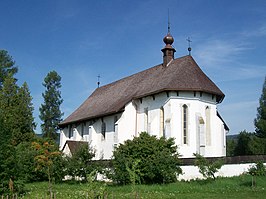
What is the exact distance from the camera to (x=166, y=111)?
28.3 metres

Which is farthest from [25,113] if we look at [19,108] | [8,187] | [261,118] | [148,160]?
[261,118]

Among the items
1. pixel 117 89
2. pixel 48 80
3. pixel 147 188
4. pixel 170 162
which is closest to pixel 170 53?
pixel 117 89

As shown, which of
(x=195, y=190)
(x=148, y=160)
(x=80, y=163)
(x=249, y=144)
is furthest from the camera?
(x=249, y=144)

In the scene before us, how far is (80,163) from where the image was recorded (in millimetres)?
25266

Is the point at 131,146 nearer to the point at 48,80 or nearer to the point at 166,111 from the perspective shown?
the point at 166,111

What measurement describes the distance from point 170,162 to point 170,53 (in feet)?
45.3

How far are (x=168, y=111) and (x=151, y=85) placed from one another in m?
3.96

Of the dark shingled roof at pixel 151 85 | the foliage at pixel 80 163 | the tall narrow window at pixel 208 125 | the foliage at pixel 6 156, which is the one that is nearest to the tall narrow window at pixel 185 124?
the dark shingled roof at pixel 151 85

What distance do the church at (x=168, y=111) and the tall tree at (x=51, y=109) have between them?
1676cm

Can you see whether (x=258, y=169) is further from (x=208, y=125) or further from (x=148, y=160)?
(x=208, y=125)

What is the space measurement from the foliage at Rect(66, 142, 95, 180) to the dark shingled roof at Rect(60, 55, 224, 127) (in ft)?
22.4

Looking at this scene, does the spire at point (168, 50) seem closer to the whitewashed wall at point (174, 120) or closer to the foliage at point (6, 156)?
the whitewashed wall at point (174, 120)

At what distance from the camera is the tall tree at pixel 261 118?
4025 cm

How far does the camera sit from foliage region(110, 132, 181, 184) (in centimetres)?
2175
